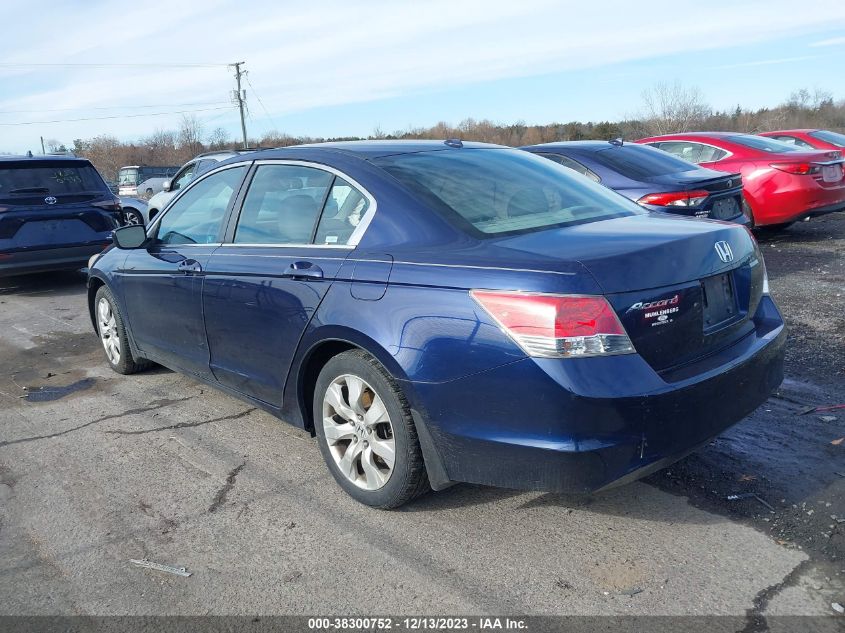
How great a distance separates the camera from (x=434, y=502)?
3510 mm

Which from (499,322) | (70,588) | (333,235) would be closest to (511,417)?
(499,322)

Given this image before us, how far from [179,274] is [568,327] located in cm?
273

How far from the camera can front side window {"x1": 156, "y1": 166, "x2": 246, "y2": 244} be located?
4.44 metres

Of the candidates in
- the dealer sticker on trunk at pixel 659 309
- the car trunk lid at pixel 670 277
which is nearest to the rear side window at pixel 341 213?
the car trunk lid at pixel 670 277

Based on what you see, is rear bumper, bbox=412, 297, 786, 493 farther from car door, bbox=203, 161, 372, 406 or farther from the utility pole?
the utility pole

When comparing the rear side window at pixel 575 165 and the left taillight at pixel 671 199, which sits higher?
the rear side window at pixel 575 165

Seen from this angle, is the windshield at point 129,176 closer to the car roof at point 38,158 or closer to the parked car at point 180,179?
the parked car at point 180,179

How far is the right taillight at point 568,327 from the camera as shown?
2701 millimetres

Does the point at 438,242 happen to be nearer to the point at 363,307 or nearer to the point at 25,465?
the point at 363,307

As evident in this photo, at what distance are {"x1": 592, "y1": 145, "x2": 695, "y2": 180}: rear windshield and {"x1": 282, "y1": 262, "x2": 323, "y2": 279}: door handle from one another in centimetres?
498

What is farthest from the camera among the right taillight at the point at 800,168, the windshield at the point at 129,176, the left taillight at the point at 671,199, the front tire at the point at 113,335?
the windshield at the point at 129,176

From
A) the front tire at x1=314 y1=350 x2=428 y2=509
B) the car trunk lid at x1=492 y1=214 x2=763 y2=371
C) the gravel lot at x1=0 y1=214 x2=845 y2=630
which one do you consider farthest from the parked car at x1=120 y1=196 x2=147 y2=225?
the car trunk lid at x1=492 y1=214 x2=763 y2=371

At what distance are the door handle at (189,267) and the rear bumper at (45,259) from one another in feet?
18.9

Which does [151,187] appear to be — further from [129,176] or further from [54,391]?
[54,391]
